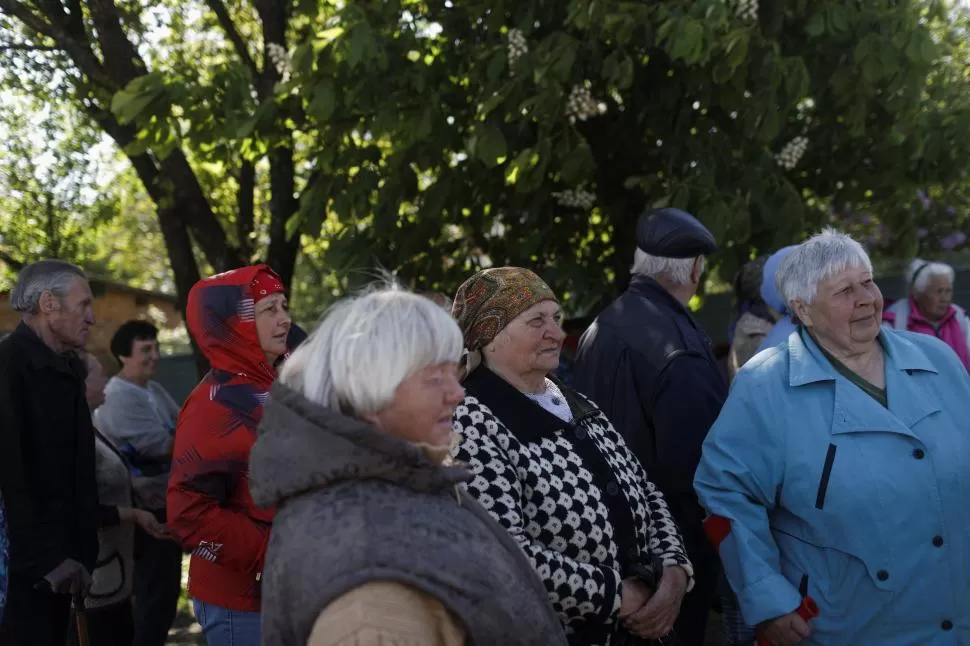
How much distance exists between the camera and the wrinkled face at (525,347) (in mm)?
3123

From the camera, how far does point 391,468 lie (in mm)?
1866

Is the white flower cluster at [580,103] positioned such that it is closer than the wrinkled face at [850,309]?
No

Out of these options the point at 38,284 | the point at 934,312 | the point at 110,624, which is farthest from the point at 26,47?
the point at 934,312

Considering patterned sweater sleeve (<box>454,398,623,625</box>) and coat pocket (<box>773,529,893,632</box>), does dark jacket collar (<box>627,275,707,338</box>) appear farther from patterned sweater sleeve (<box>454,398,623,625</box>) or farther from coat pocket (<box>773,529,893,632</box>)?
patterned sweater sleeve (<box>454,398,623,625</box>)

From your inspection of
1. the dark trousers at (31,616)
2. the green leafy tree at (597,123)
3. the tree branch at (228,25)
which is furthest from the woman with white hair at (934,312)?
the tree branch at (228,25)

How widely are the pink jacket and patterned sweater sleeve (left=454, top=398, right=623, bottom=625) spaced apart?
408cm

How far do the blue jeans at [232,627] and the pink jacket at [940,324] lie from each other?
435cm

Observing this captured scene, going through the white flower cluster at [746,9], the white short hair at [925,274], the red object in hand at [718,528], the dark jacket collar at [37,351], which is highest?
the white flower cluster at [746,9]

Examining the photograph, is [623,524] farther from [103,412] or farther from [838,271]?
[103,412]

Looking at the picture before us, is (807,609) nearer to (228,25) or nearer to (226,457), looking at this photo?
(226,457)

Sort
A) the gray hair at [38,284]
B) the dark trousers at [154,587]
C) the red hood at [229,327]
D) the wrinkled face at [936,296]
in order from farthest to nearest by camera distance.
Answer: the wrinkled face at [936,296] → the dark trousers at [154,587] → the gray hair at [38,284] → the red hood at [229,327]

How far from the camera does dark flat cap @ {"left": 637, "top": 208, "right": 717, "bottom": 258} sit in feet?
13.4

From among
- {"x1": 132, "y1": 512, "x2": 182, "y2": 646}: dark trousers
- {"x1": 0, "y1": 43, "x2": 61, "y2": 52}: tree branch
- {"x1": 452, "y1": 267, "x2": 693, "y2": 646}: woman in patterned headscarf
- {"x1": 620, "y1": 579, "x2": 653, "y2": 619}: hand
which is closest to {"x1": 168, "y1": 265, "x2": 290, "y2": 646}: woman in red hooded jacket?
{"x1": 452, "y1": 267, "x2": 693, "y2": 646}: woman in patterned headscarf

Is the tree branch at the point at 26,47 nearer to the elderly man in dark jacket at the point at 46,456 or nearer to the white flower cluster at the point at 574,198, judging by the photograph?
the white flower cluster at the point at 574,198
